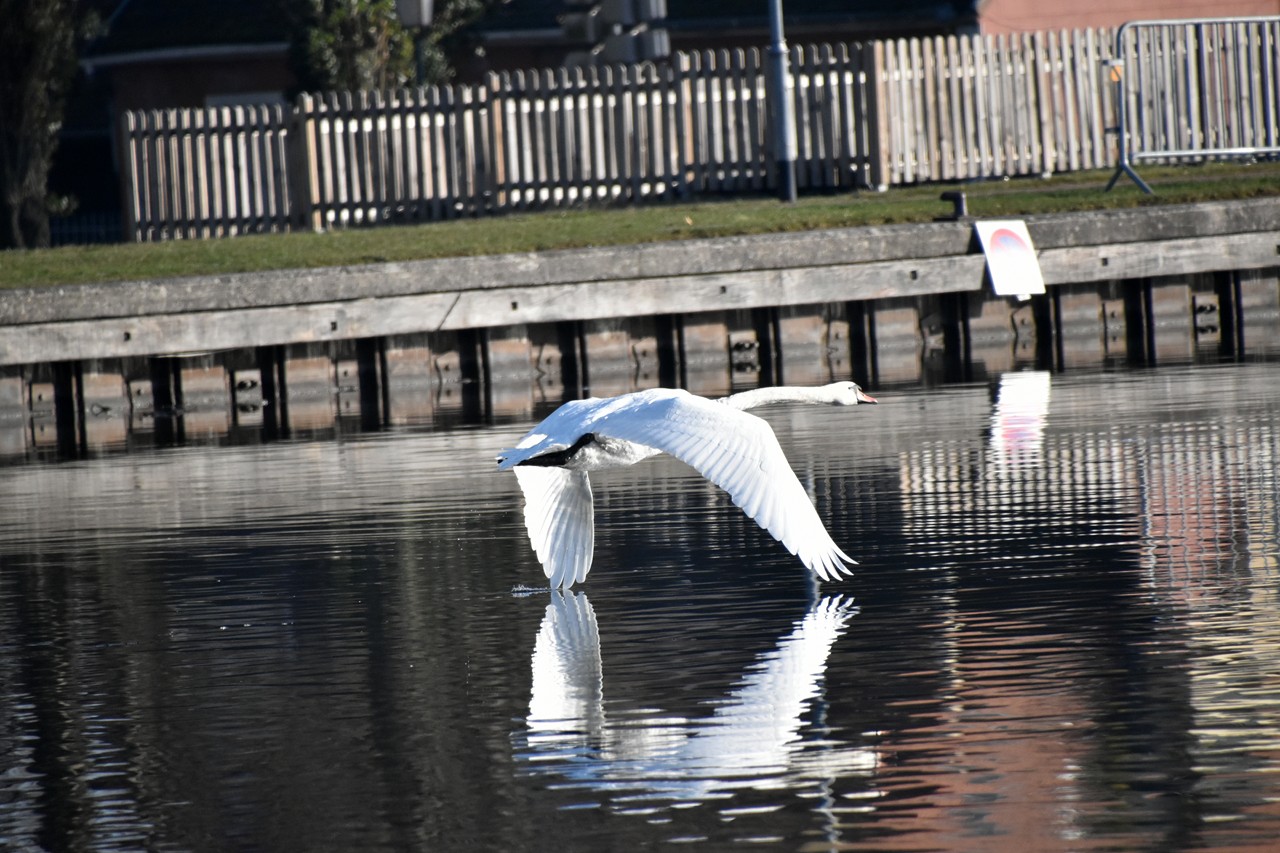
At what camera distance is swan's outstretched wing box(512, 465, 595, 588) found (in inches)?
395

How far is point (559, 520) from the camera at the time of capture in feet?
33.4

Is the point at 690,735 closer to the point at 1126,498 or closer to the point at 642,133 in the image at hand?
the point at 1126,498

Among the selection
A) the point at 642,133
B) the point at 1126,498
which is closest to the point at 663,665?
the point at 1126,498

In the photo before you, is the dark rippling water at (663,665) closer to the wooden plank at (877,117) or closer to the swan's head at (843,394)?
the swan's head at (843,394)

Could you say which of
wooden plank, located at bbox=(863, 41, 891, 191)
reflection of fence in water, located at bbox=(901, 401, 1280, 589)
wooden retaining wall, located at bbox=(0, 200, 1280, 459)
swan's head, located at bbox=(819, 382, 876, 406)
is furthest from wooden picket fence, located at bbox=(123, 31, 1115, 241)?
swan's head, located at bbox=(819, 382, 876, 406)

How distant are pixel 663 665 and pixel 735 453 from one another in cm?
95

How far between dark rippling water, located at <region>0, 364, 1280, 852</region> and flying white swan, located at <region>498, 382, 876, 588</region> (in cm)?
29

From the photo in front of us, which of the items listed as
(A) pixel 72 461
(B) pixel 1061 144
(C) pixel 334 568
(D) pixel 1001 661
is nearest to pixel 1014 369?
(B) pixel 1061 144

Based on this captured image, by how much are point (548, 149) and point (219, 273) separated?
263 inches

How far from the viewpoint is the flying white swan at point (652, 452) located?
8617mm

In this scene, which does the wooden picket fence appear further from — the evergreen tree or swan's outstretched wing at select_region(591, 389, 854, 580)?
swan's outstretched wing at select_region(591, 389, 854, 580)

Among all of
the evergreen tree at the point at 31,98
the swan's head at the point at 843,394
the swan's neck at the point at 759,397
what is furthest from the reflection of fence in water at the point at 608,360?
the evergreen tree at the point at 31,98

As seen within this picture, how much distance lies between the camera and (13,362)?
18.9 metres

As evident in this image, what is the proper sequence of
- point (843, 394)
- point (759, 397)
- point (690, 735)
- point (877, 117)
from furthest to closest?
point (877, 117) < point (843, 394) < point (759, 397) < point (690, 735)
